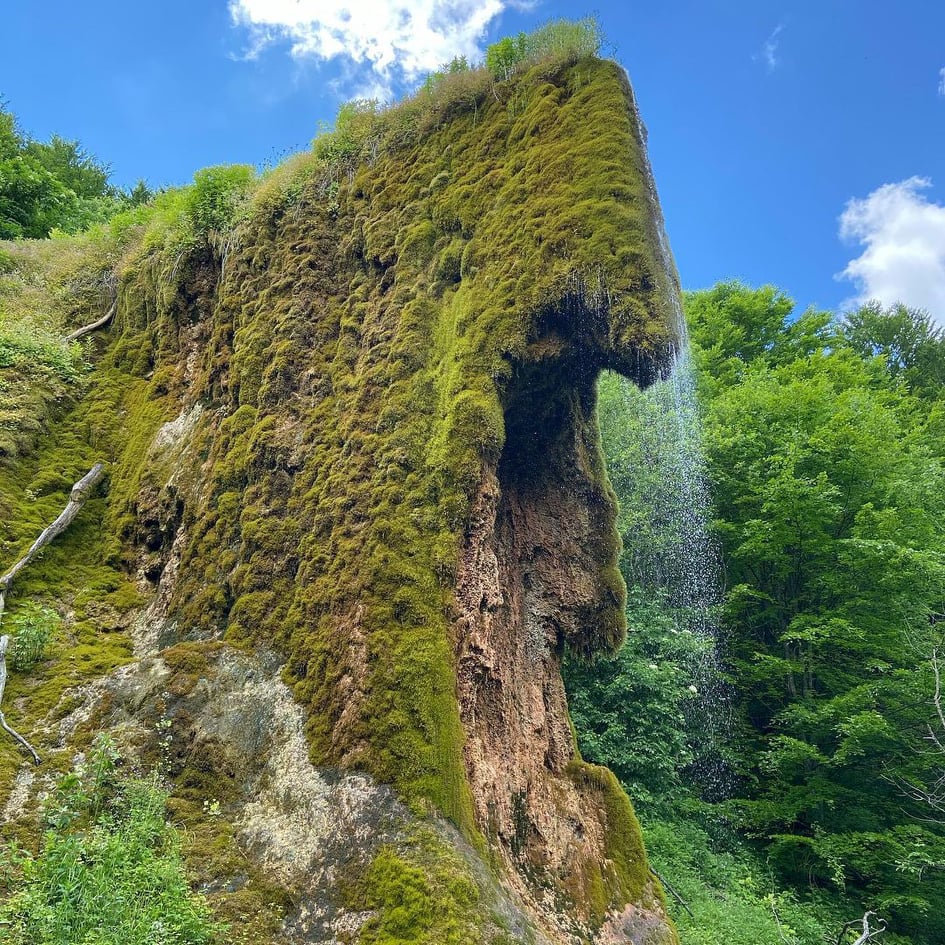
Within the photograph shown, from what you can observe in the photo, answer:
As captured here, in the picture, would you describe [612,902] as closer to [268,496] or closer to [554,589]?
[554,589]

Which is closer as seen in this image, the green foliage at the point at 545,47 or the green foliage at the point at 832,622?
the green foliage at the point at 545,47

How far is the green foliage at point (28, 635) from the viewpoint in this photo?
236 inches

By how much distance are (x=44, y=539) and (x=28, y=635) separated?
1546 millimetres

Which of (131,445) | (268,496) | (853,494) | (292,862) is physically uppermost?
(853,494)

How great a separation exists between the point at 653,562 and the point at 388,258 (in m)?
10.8

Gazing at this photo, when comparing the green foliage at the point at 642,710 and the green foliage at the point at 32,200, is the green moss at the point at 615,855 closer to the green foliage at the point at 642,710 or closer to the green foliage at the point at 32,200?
the green foliage at the point at 642,710

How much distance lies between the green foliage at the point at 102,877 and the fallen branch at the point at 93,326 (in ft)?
25.5

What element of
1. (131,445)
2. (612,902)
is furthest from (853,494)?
(131,445)

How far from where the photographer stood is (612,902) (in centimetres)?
551

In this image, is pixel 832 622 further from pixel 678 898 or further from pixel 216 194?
pixel 216 194

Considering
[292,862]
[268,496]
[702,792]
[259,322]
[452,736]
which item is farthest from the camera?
[702,792]

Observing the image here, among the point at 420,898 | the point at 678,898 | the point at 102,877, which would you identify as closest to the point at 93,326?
the point at 102,877

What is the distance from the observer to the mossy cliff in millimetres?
4625

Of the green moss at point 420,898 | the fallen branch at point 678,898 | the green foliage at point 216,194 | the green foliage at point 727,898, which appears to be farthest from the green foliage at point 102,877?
the green foliage at point 216,194
